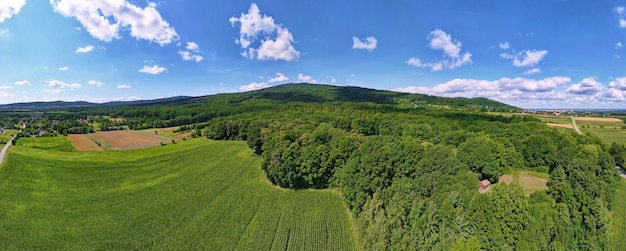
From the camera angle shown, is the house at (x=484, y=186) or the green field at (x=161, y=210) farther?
the house at (x=484, y=186)

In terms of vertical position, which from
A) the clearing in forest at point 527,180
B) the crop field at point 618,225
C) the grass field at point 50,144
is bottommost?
the crop field at point 618,225

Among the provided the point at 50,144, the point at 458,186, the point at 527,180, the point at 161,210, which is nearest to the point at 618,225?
the point at 527,180

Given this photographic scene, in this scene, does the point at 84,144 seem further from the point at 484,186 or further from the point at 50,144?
the point at 484,186

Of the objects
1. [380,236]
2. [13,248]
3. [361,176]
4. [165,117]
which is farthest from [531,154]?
[165,117]

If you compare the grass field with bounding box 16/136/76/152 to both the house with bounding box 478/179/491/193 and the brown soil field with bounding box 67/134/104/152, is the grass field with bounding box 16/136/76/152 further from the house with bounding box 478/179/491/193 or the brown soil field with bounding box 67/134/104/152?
the house with bounding box 478/179/491/193

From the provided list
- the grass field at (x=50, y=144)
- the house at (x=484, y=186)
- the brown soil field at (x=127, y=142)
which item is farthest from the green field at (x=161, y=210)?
the grass field at (x=50, y=144)

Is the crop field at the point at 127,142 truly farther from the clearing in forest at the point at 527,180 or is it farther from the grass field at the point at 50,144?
the clearing in forest at the point at 527,180
